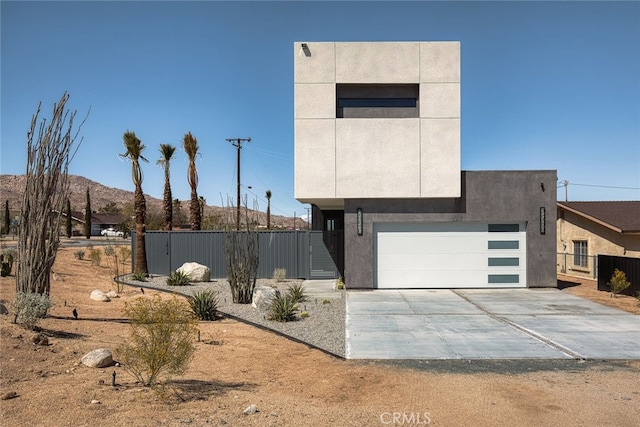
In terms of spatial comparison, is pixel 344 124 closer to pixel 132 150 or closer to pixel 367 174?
pixel 367 174

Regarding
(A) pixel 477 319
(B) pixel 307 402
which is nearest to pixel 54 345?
(B) pixel 307 402

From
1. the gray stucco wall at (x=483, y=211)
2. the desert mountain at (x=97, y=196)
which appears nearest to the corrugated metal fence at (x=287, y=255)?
the gray stucco wall at (x=483, y=211)

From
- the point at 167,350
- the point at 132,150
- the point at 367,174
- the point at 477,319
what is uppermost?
the point at 132,150

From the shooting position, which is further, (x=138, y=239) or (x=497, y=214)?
(x=138, y=239)

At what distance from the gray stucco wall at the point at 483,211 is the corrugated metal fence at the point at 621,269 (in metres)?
1.67

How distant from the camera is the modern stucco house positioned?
1606 cm

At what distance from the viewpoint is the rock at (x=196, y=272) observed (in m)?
18.4

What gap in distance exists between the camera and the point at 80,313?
1067cm

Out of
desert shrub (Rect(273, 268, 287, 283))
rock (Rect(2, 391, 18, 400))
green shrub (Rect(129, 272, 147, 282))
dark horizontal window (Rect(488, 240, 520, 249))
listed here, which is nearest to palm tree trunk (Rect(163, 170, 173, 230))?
green shrub (Rect(129, 272, 147, 282))

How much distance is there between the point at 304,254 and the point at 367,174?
18.1ft

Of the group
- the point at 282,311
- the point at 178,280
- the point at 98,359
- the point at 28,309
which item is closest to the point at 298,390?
the point at 98,359

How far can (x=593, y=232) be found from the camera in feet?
69.5
